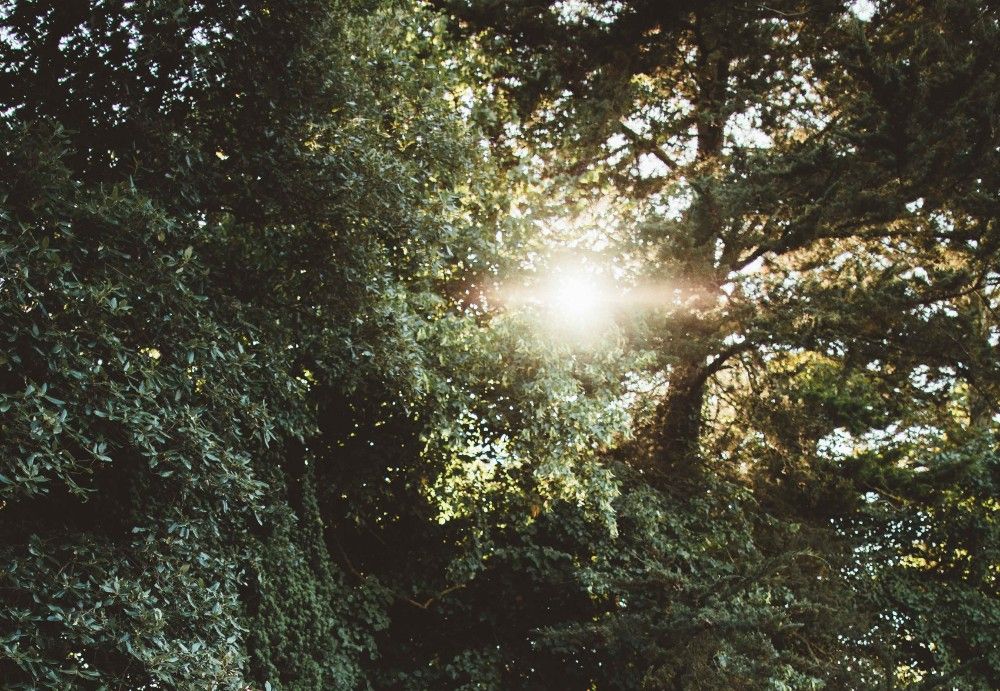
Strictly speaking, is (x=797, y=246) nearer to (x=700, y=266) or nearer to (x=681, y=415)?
(x=700, y=266)

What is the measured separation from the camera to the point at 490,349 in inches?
264

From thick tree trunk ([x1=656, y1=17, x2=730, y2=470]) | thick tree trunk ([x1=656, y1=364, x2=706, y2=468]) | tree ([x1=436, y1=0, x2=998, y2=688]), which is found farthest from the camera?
thick tree trunk ([x1=656, y1=364, x2=706, y2=468])

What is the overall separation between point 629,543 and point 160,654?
5.85 metres

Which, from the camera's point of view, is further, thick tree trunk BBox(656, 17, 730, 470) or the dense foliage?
thick tree trunk BBox(656, 17, 730, 470)

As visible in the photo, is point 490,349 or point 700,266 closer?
point 490,349

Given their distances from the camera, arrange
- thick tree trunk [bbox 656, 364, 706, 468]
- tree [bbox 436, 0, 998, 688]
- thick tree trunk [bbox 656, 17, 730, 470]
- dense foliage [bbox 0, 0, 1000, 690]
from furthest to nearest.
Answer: thick tree trunk [bbox 656, 364, 706, 468]
thick tree trunk [bbox 656, 17, 730, 470]
tree [bbox 436, 0, 998, 688]
dense foliage [bbox 0, 0, 1000, 690]

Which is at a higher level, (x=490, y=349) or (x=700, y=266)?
(x=700, y=266)

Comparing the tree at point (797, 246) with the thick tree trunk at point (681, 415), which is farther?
the thick tree trunk at point (681, 415)

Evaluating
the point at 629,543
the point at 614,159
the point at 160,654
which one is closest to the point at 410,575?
the point at 629,543

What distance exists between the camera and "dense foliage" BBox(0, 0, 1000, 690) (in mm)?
4336

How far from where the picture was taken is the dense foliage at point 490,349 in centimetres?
434

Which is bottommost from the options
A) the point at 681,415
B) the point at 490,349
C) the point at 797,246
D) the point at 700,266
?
the point at 490,349

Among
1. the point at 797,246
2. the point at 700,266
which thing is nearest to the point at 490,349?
the point at 700,266

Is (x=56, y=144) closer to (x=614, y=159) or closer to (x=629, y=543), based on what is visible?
(x=629, y=543)
